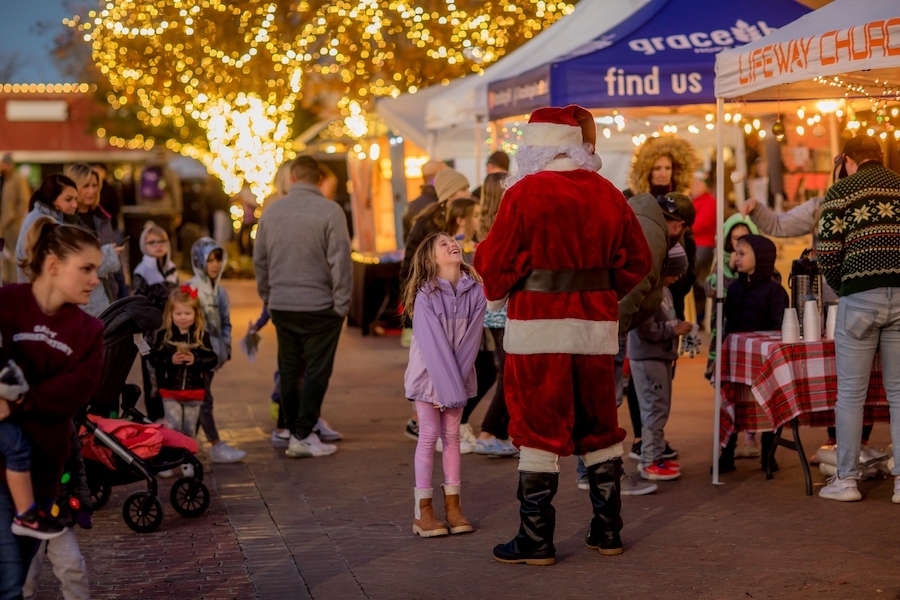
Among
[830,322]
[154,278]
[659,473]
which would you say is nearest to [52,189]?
[154,278]

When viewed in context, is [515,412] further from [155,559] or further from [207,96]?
[207,96]

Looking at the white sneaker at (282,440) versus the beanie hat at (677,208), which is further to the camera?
the white sneaker at (282,440)

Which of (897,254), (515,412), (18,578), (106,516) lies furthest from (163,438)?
(897,254)

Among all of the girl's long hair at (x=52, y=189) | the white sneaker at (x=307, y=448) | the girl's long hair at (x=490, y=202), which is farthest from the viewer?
the white sneaker at (x=307, y=448)

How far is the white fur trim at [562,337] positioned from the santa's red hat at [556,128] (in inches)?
33.7

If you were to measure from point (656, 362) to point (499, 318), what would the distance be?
1359 millimetres

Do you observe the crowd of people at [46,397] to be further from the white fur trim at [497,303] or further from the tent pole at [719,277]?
the tent pole at [719,277]

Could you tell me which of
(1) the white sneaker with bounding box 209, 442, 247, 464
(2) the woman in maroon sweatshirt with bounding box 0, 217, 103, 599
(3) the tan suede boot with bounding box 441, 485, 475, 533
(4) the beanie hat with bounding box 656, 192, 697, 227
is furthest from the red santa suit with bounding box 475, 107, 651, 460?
(1) the white sneaker with bounding box 209, 442, 247, 464

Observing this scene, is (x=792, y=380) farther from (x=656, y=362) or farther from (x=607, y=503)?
(x=607, y=503)

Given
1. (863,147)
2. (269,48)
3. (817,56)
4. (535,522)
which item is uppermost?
(269,48)

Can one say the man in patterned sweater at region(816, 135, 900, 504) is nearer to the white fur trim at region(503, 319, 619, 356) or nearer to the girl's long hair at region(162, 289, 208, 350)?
the white fur trim at region(503, 319, 619, 356)

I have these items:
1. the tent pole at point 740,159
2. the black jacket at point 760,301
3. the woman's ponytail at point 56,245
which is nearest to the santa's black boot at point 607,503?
the black jacket at point 760,301

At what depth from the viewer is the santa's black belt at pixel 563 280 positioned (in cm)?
569

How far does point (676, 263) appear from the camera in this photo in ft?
24.0
